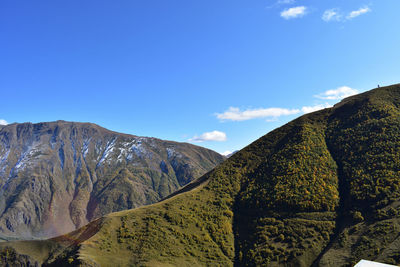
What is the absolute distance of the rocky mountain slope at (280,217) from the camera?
145 feet

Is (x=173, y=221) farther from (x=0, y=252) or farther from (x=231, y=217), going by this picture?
(x=0, y=252)

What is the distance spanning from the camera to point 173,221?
55.2 metres

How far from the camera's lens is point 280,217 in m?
54.8

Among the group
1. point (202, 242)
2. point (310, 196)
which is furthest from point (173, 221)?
point (310, 196)

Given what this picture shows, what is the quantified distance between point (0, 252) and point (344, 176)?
239 feet

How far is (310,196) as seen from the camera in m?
56.4

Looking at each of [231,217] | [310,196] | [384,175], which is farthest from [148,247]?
[384,175]

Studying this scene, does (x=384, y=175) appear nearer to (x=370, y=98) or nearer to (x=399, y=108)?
(x=399, y=108)

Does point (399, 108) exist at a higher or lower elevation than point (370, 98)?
lower

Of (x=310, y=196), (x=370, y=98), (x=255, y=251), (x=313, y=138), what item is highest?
(x=370, y=98)

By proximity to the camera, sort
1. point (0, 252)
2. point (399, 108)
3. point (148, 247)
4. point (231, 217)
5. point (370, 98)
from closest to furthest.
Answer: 1. point (148, 247)
2. point (0, 252)
3. point (231, 217)
4. point (399, 108)
5. point (370, 98)

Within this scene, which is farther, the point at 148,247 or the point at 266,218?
the point at 266,218

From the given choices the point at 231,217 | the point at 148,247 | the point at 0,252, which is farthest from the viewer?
the point at 231,217

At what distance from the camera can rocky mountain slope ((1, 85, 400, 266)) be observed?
145 feet
